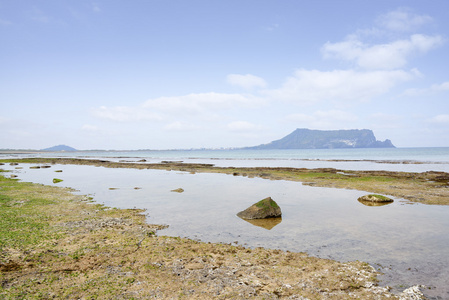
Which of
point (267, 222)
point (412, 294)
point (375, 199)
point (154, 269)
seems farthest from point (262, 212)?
point (375, 199)

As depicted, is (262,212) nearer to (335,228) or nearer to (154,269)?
(335,228)

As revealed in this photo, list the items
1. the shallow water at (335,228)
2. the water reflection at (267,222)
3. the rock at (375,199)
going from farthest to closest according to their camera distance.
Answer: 1. the rock at (375,199)
2. the water reflection at (267,222)
3. the shallow water at (335,228)

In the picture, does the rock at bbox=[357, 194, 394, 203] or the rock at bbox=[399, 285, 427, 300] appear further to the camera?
the rock at bbox=[357, 194, 394, 203]

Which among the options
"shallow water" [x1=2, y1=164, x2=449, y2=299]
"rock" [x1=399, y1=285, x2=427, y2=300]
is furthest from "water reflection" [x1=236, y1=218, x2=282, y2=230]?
"rock" [x1=399, y1=285, x2=427, y2=300]

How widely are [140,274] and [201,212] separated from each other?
1413 cm

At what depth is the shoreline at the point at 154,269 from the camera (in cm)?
1121

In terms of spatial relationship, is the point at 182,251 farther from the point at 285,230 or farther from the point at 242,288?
the point at 285,230

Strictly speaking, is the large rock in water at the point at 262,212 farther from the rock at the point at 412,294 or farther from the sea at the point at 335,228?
the rock at the point at 412,294

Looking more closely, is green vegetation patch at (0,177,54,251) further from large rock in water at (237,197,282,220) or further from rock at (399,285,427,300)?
rock at (399,285,427,300)

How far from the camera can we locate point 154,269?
13.5 metres

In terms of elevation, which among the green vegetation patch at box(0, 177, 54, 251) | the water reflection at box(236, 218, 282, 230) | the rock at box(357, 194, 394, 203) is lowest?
the water reflection at box(236, 218, 282, 230)

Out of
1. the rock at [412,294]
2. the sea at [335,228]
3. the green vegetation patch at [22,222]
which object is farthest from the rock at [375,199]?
the green vegetation patch at [22,222]

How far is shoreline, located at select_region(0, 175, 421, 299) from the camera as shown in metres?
11.2

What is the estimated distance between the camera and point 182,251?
1595 cm
